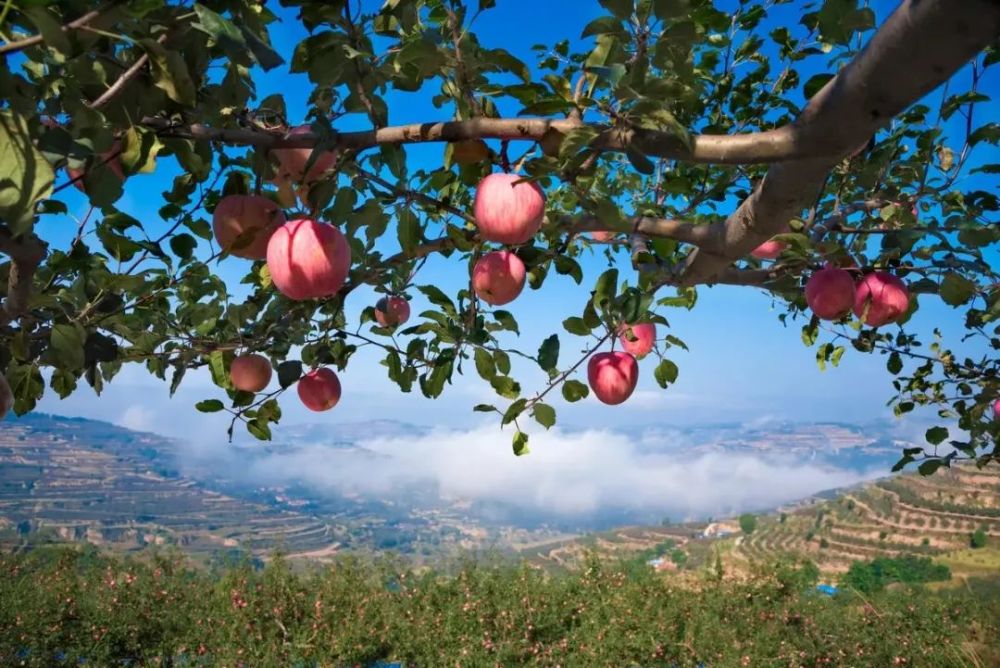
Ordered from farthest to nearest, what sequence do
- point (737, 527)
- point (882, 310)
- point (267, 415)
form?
1. point (737, 527)
2. point (267, 415)
3. point (882, 310)

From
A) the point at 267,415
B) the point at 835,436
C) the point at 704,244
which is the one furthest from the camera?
the point at 835,436

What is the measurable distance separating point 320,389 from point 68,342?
91 centimetres

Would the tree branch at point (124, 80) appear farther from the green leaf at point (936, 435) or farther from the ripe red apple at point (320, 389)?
the green leaf at point (936, 435)

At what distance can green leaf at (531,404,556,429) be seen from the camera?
1.80m

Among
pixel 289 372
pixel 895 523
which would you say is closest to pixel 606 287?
pixel 289 372

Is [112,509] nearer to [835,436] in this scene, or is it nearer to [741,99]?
[741,99]

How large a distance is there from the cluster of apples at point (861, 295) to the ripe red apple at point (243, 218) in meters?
1.61

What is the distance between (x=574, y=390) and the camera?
190 centimetres

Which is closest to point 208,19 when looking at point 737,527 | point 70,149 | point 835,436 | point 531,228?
point 70,149

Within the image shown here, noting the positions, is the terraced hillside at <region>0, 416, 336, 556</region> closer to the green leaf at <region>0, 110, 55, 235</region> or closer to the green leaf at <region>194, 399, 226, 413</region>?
the green leaf at <region>194, 399, 226, 413</region>

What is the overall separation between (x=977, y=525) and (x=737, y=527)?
79.4 ft

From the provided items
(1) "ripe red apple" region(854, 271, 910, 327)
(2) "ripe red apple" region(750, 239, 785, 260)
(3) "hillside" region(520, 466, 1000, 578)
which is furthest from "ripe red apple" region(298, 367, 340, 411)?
(3) "hillside" region(520, 466, 1000, 578)

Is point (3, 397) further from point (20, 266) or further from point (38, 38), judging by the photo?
point (38, 38)

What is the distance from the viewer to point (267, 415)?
2137 mm
